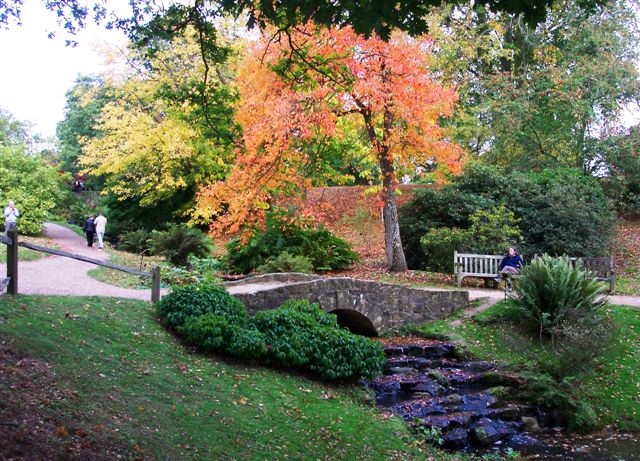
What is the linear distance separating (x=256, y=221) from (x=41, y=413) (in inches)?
516

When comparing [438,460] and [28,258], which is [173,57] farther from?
[438,460]

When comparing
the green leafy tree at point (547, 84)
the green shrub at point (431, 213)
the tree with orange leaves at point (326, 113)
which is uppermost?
the green leafy tree at point (547, 84)

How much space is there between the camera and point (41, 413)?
579cm

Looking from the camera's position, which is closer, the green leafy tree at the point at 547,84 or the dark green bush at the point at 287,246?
the dark green bush at the point at 287,246

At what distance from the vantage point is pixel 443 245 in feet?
62.6

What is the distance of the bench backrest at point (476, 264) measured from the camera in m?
17.1

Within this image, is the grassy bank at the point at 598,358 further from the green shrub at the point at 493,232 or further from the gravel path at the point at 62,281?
the gravel path at the point at 62,281

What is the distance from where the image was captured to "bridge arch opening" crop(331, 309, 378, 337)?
14930 mm

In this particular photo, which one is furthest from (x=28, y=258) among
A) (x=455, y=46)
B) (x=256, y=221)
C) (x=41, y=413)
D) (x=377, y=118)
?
(x=455, y=46)

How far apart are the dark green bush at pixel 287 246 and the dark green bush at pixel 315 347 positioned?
8.57 metres

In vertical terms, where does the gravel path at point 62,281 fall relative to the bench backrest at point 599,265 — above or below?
below

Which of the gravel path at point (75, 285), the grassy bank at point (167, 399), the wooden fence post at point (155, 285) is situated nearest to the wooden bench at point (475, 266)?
the gravel path at point (75, 285)

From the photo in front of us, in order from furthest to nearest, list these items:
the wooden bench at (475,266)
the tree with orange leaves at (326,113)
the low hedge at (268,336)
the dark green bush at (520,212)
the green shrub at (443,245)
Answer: the dark green bush at (520,212) < the green shrub at (443,245) < the wooden bench at (475,266) < the tree with orange leaves at (326,113) < the low hedge at (268,336)

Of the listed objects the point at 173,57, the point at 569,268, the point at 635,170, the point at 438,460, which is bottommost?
the point at 438,460
